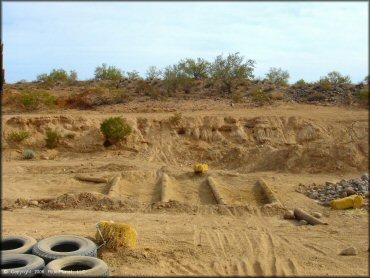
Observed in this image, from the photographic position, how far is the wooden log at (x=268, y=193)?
35.0 feet

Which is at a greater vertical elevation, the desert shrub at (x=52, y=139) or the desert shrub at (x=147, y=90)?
the desert shrub at (x=147, y=90)

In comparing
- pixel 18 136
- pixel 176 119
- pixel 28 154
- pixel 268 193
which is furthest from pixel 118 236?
pixel 176 119

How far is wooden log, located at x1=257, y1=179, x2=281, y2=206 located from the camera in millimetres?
10655

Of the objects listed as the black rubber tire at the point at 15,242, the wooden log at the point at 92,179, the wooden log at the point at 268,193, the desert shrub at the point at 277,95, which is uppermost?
the desert shrub at the point at 277,95

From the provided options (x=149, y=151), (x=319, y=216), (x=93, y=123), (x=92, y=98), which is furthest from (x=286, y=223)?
(x=92, y=98)

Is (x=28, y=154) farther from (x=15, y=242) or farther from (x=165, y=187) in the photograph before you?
(x=15, y=242)

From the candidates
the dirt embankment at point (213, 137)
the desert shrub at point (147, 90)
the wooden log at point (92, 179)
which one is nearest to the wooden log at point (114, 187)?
the wooden log at point (92, 179)

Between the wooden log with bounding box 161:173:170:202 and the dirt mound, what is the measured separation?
848 millimetres

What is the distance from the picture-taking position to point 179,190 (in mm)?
12383

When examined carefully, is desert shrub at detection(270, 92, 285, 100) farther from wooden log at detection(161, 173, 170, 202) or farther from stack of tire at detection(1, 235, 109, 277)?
stack of tire at detection(1, 235, 109, 277)

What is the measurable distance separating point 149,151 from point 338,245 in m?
9.69

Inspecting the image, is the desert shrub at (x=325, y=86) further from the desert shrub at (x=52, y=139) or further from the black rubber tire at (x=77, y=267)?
the black rubber tire at (x=77, y=267)

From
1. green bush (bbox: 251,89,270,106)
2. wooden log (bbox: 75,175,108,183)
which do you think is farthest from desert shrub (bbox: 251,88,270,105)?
wooden log (bbox: 75,175,108,183)

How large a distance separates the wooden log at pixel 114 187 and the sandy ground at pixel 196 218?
0.46 ft
